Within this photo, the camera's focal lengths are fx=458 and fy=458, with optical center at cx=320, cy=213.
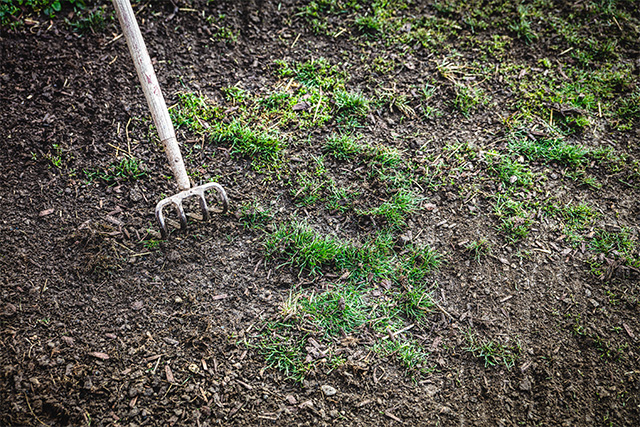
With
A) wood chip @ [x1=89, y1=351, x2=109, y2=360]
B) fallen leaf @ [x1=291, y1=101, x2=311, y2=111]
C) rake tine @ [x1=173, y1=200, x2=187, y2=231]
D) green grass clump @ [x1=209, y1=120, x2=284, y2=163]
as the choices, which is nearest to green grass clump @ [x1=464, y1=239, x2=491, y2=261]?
green grass clump @ [x1=209, y1=120, x2=284, y2=163]

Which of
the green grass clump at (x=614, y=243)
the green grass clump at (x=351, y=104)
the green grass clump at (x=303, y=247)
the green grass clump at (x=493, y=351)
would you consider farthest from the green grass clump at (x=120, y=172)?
the green grass clump at (x=614, y=243)

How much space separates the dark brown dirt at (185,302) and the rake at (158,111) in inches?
9.1

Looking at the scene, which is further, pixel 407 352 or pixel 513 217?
pixel 513 217

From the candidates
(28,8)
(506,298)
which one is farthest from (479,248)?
(28,8)

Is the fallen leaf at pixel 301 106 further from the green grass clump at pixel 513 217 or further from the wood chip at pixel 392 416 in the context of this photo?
the wood chip at pixel 392 416

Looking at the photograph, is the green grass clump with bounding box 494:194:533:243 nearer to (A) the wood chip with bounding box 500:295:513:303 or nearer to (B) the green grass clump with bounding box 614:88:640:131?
(A) the wood chip with bounding box 500:295:513:303

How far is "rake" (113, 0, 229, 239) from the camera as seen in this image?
2734 mm

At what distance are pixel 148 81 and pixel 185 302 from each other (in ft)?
4.54

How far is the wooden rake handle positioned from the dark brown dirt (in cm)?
43

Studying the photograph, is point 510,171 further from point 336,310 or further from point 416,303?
point 336,310

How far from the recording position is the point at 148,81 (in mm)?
2818

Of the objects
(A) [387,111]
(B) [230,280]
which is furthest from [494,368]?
(A) [387,111]

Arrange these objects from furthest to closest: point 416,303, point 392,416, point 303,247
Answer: point 303,247 → point 416,303 → point 392,416

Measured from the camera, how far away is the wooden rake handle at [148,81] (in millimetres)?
2725
